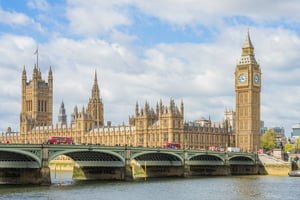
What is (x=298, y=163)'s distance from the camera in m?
141

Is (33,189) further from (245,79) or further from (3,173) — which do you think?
(245,79)

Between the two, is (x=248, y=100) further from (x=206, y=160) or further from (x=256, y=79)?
(x=206, y=160)

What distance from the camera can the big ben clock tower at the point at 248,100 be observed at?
179 metres

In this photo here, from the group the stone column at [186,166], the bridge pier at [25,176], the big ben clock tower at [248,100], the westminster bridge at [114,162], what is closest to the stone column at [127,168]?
the westminster bridge at [114,162]

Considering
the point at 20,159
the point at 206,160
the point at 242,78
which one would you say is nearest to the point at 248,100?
the point at 242,78

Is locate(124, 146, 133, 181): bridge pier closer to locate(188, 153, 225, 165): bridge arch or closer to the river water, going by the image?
the river water

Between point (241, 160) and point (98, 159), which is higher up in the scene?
point (98, 159)

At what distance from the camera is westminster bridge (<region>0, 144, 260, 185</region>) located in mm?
90062

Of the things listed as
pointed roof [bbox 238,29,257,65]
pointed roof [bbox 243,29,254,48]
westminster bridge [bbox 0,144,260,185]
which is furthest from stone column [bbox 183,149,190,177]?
pointed roof [bbox 243,29,254,48]

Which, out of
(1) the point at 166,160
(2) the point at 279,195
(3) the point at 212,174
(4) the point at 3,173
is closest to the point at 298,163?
(3) the point at 212,174

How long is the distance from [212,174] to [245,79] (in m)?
55.6

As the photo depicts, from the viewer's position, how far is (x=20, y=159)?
9238cm

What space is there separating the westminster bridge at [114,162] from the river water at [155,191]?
4.08 m

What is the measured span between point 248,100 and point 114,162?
3213 inches
